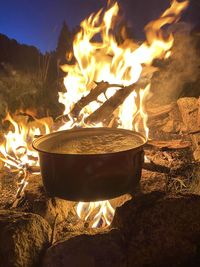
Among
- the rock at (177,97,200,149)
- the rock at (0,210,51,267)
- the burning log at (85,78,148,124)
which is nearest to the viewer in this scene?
the rock at (0,210,51,267)

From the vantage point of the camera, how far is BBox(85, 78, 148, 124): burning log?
15.1 feet

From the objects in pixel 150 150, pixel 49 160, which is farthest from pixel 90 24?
pixel 49 160

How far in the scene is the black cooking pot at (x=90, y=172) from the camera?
2.68 metres

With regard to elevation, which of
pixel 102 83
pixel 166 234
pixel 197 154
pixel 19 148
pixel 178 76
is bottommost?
pixel 166 234

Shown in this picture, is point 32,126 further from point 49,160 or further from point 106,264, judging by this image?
point 106,264

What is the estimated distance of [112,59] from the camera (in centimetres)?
486

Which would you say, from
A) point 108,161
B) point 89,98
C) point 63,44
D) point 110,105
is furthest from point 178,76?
point 63,44

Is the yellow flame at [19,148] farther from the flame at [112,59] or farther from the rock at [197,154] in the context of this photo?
the rock at [197,154]

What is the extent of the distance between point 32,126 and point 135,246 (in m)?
2.90

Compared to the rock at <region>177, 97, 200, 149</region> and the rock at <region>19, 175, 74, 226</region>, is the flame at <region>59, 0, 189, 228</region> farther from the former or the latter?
the rock at <region>19, 175, 74, 226</region>

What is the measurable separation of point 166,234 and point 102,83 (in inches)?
105

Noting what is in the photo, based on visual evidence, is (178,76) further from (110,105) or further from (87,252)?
(87,252)

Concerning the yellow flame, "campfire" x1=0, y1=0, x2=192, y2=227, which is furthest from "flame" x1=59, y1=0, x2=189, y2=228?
the yellow flame

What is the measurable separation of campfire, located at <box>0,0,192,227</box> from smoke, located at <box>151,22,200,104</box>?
1642 millimetres
